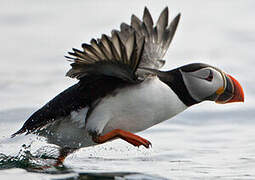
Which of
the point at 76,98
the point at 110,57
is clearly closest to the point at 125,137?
the point at 76,98

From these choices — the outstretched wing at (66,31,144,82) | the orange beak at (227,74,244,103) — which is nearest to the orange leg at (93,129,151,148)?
the outstretched wing at (66,31,144,82)

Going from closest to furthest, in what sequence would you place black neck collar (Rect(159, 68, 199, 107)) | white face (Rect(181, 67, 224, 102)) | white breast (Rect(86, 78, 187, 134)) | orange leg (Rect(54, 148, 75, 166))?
1. white breast (Rect(86, 78, 187, 134))
2. black neck collar (Rect(159, 68, 199, 107))
3. white face (Rect(181, 67, 224, 102))
4. orange leg (Rect(54, 148, 75, 166))

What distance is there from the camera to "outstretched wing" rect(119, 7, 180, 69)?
9523mm

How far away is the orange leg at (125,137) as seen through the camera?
8.11m

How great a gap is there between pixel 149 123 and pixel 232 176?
3.90ft

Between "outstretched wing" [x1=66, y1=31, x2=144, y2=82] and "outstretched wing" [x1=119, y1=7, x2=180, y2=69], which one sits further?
"outstretched wing" [x1=119, y1=7, x2=180, y2=69]

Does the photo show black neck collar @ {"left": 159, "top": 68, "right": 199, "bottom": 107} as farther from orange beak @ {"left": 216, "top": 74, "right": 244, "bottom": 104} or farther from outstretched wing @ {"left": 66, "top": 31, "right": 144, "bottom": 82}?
outstretched wing @ {"left": 66, "top": 31, "right": 144, "bottom": 82}

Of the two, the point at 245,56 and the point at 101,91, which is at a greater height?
the point at 245,56

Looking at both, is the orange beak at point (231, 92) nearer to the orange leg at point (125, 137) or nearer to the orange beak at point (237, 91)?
the orange beak at point (237, 91)

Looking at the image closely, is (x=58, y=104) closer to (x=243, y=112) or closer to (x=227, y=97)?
(x=227, y=97)


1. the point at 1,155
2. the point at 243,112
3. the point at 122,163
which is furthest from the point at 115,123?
the point at 243,112

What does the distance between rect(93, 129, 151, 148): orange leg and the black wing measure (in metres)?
0.42

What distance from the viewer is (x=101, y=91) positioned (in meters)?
8.27

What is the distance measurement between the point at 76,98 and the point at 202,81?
1478 mm
